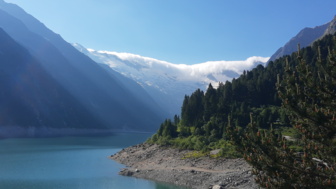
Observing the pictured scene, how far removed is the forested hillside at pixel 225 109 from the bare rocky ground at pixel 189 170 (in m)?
6.67

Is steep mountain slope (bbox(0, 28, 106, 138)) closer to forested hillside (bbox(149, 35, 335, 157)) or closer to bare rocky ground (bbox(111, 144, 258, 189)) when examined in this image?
forested hillside (bbox(149, 35, 335, 157))

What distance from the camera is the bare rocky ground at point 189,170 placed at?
47.3 meters

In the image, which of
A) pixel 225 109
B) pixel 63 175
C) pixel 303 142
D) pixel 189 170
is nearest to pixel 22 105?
pixel 225 109

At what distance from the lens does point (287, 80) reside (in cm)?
1580

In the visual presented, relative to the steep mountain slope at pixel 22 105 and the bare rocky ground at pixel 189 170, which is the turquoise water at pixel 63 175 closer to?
the bare rocky ground at pixel 189 170

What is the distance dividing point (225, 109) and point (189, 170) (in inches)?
1447

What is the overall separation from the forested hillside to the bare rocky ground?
6666 millimetres

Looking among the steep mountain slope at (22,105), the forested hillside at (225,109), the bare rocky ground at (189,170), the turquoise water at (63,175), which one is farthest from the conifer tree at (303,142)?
the steep mountain slope at (22,105)

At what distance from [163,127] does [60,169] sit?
34.4 meters

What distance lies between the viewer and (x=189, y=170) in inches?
2148

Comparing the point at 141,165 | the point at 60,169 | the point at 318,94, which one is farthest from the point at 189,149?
the point at 318,94

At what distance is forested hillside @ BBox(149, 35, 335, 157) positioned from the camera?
74562mm

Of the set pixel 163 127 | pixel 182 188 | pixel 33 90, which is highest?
pixel 33 90

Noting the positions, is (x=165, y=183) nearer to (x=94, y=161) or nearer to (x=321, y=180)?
(x=94, y=161)
